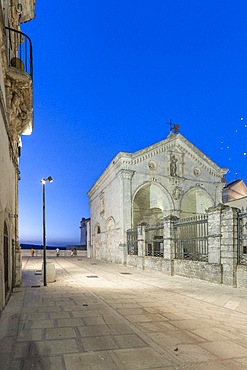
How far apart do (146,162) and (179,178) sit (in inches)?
144

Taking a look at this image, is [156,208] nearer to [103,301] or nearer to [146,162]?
[146,162]

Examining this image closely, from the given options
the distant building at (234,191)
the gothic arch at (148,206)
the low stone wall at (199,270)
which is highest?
the distant building at (234,191)

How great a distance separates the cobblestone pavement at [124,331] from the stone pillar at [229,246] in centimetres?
131

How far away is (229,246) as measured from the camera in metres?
11.4

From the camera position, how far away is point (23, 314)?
7.17 m

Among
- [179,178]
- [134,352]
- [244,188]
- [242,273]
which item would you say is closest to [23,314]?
[134,352]

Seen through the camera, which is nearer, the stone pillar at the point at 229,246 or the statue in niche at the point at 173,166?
the stone pillar at the point at 229,246

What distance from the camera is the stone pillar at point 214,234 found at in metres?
12.1

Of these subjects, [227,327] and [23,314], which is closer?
[227,327]

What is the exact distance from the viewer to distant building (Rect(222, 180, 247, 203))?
33625 mm

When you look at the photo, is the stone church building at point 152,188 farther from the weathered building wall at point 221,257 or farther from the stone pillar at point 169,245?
the weathered building wall at point 221,257

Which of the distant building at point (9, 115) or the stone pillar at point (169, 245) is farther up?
the distant building at point (9, 115)

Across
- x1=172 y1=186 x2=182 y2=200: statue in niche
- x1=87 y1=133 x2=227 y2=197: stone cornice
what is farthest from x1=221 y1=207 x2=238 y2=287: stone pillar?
x1=172 y1=186 x2=182 y2=200: statue in niche

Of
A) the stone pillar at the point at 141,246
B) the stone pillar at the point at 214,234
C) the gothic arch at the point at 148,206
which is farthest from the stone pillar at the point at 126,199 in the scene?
the stone pillar at the point at 214,234
